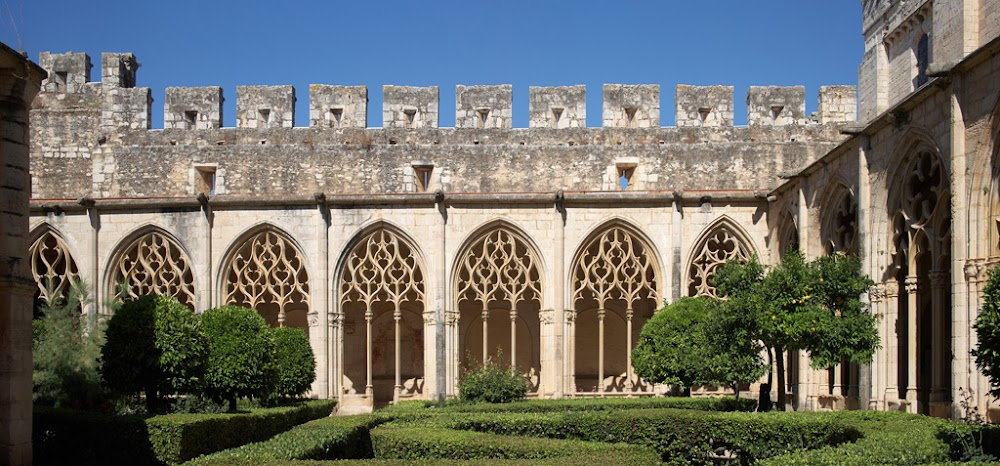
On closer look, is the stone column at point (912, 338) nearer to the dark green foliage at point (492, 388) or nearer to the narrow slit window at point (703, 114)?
the dark green foliage at point (492, 388)

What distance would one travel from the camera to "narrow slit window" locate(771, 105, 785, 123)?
72.3 feet

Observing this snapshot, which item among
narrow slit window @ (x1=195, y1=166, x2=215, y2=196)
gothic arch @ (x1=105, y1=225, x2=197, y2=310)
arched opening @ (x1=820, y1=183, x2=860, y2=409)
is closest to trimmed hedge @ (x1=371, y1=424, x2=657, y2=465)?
arched opening @ (x1=820, y1=183, x2=860, y2=409)

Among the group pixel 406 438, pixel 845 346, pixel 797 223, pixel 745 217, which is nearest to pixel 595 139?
pixel 745 217

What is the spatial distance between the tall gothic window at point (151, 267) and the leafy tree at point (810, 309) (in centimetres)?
1169

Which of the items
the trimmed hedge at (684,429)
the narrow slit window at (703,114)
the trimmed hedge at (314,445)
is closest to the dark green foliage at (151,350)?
the trimmed hedge at (314,445)

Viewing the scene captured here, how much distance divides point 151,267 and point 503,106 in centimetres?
763

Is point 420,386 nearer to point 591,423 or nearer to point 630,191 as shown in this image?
point 630,191

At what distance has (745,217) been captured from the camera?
69.7 ft

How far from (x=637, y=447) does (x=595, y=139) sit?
11699 millimetres

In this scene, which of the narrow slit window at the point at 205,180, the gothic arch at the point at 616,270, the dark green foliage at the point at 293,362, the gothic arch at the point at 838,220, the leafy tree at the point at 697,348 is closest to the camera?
the leafy tree at the point at 697,348

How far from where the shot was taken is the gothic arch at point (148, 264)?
21484 mm

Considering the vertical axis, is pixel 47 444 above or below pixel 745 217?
below

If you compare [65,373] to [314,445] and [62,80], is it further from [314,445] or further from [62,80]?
[62,80]

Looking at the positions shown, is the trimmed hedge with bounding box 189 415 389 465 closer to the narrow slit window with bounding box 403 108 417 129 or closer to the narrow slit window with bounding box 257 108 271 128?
the narrow slit window with bounding box 403 108 417 129
